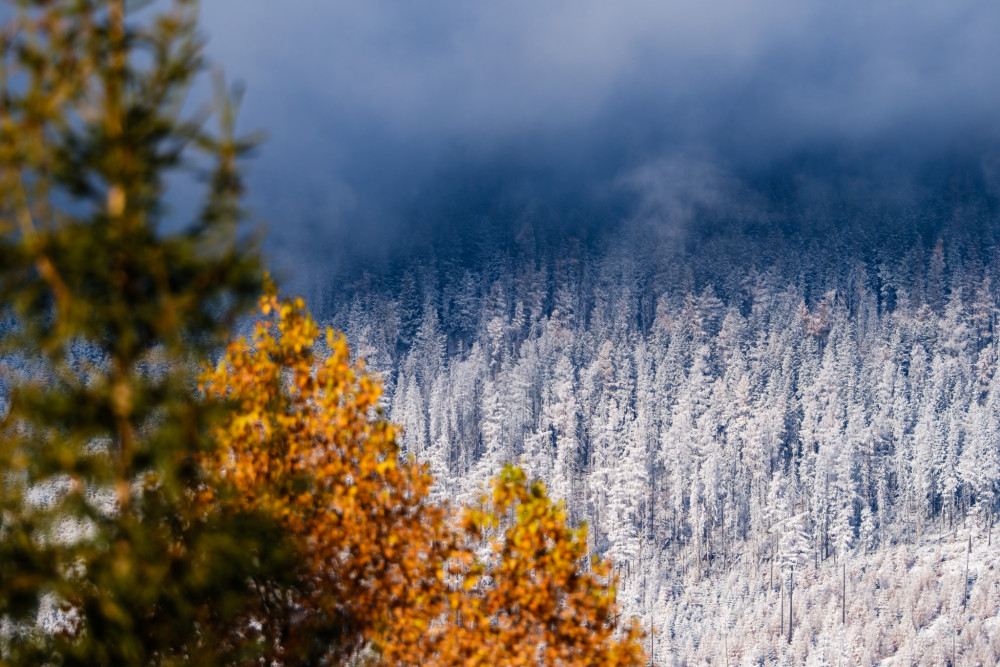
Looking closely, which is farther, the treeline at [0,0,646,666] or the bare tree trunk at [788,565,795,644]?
the bare tree trunk at [788,565,795,644]

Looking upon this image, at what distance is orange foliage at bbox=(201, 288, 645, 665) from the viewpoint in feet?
37.1

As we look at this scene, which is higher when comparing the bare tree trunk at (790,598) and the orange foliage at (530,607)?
the bare tree trunk at (790,598)

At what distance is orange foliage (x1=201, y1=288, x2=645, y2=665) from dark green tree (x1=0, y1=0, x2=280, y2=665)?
1.17m

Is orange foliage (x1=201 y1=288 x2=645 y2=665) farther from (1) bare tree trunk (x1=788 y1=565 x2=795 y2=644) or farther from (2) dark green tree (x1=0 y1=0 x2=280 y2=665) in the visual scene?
(1) bare tree trunk (x1=788 y1=565 x2=795 y2=644)

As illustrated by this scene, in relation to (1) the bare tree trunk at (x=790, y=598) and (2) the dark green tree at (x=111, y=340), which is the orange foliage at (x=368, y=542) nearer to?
(2) the dark green tree at (x=111, y=340)

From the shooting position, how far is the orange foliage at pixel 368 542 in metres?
11.3

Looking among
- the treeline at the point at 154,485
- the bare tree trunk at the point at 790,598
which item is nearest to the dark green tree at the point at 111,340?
the treeline at the point at 154,485

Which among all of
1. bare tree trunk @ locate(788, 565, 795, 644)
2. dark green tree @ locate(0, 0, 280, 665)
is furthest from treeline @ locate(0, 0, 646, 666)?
bare tree trunk @ locate(788, 565, 795, 644)

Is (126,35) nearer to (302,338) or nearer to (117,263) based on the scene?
(117,263)

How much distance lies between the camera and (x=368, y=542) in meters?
11.9

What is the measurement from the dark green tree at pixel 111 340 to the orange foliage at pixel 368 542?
3.85 feet

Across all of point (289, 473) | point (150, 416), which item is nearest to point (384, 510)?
point (289, 473)

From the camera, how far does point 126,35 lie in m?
10.1

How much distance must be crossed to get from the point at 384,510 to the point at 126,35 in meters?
6.22
